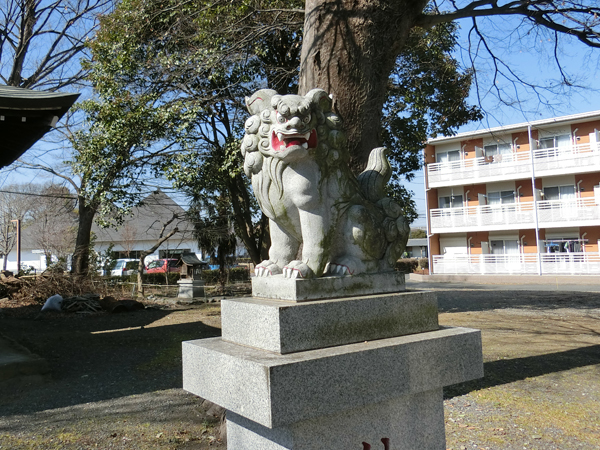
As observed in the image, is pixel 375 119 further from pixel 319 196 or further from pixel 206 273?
pixel 206 273

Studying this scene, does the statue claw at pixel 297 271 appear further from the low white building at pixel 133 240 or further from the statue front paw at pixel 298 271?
the low white building at pixel 133 240

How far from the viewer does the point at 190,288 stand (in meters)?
17.2

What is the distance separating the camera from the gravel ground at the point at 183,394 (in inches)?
→ 170

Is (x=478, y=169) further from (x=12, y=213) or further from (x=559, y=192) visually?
(x=12, y=213)

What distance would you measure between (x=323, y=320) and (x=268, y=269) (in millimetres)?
517

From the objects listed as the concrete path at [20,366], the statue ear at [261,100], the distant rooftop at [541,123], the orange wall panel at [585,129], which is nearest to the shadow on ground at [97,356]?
the concrete path at [20,366]

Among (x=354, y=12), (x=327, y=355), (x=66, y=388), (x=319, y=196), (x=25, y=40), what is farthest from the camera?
(x=25, y=40)

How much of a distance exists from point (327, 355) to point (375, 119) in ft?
11.9

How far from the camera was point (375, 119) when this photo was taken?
5355 mm

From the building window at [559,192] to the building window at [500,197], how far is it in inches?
62.0

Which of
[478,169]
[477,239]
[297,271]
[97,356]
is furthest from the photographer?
[477,239]

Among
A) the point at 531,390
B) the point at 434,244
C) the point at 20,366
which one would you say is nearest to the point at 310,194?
the point at 531,390

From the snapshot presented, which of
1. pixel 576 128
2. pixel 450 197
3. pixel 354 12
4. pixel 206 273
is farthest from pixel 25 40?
pixel 576 128

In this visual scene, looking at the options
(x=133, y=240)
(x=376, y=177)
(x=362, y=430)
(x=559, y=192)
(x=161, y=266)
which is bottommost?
(x=362, y=430)
